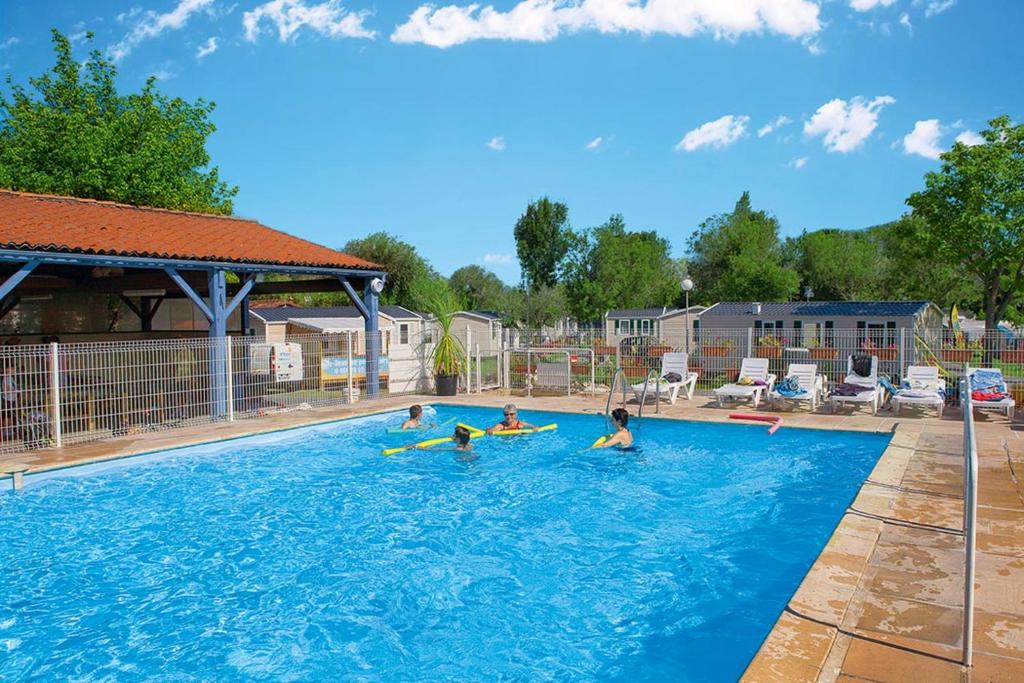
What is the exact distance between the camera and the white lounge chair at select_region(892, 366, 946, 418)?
41.5 feet

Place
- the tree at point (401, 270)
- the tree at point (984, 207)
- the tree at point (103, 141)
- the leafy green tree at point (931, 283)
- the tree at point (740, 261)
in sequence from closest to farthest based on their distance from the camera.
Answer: the tree at point (984, 207), the tree at point (103, 141), the leafy green tree at point (931, 283), the tree at point (740, 261), the tree at point (401, 270)

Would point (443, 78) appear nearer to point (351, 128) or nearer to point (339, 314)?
point (351, 128)

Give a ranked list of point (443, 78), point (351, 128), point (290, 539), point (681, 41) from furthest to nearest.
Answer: point (351, 128) → point (443, 78) → point (681, 41) → point (290, 539)

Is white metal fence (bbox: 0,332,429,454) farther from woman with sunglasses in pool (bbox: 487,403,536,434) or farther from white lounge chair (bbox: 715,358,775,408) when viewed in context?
white lounge chair (bbox: 715,358,775,408)

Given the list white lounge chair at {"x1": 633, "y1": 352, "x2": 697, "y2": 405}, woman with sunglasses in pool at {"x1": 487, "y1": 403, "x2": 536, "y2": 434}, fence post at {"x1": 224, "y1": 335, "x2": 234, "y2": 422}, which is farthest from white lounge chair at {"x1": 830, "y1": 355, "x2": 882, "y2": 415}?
fence post at {"x1": 224, "y1": 335, "x2": 234, "y2": 422}

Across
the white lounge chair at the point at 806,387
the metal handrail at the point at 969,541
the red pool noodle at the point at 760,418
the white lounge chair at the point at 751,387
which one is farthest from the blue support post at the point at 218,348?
the metal handrail at the point at 969,541

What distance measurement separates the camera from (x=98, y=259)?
11523 millimetres

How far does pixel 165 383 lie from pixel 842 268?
167ft

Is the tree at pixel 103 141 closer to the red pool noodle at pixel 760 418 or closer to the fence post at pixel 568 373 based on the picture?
the fence post at pixel 568 373

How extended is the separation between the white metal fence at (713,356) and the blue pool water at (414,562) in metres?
5.67

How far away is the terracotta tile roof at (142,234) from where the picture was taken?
11.6 m

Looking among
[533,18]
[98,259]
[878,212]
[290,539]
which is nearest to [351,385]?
[98,259]

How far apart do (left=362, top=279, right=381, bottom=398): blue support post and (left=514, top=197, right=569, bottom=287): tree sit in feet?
163

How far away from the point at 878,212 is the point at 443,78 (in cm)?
5581
